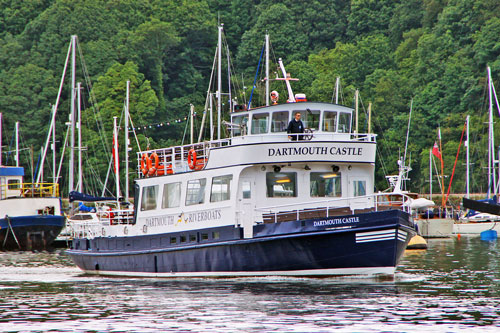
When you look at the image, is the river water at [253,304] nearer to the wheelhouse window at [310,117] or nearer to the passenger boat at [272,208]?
the passenger boat at [272,208]

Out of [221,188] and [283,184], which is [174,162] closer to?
[221,188]

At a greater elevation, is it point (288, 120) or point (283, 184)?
point (288, 120)

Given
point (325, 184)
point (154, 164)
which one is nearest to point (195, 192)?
point (154, 164)

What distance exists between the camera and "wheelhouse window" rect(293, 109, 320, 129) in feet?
101

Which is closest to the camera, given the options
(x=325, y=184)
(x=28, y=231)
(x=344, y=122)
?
(x=325, y=184)

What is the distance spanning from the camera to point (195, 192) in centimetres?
3106

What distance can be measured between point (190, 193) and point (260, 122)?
3.29 metres

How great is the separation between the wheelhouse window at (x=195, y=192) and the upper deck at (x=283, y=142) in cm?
51

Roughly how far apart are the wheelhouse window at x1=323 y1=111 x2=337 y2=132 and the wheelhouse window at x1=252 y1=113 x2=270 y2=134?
76.0 inches

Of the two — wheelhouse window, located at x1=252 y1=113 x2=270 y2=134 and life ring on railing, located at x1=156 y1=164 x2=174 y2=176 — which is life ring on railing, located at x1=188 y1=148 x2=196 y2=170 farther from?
wheelhouse window, located at x1=252 y1=113 x2=270 y2=134

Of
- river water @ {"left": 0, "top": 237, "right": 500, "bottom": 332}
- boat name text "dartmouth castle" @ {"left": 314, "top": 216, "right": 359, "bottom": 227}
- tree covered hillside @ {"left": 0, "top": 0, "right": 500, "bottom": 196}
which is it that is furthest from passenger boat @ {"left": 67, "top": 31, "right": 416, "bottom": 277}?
tree covered hillside @ {"left": 0, "top": 0, "right": 500, "bottom": 196}

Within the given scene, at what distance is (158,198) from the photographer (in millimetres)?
32531

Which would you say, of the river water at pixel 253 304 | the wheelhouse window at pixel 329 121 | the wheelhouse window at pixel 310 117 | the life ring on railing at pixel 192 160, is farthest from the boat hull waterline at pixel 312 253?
the wheelhouse window at pixel 329 121

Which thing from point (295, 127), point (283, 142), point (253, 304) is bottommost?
point (253, 304)
